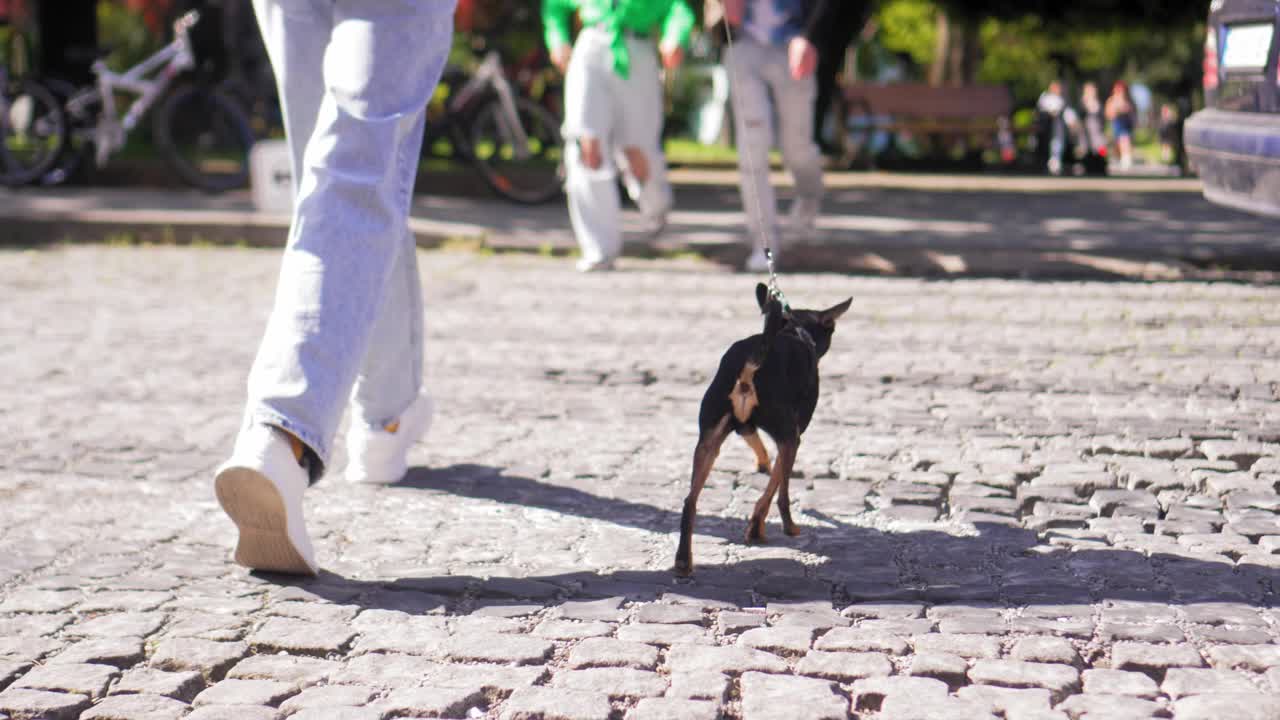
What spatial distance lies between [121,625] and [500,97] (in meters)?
11.6

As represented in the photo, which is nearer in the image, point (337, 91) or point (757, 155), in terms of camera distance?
point (337, 91)

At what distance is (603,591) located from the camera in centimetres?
357

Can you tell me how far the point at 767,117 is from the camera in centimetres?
938

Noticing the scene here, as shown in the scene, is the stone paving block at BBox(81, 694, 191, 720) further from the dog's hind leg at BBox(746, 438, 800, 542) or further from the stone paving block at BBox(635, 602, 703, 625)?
the dog's hind leg at BBox(746, 438, 800, 542)

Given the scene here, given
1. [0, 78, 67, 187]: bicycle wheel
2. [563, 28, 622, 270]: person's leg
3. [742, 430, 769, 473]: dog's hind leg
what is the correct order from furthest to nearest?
[0, 78, 67, 187]: bicycle wheel → [563, 28, 622, 270]: person's leg → [742, 430, 769, 473]: dog's hind leg

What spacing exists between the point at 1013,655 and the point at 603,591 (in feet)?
2.82

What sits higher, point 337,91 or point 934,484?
point 337,91

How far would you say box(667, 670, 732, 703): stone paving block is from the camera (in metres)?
2.92

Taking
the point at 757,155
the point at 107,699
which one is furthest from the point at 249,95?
the point at 107,699

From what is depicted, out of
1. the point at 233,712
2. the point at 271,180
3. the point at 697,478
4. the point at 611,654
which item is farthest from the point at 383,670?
the point at 271,180

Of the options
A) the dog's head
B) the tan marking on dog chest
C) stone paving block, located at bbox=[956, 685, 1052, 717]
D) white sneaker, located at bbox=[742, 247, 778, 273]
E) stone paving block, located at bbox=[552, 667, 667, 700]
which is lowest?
white sneaker, located at bbox=[742, 247, 778, 273]

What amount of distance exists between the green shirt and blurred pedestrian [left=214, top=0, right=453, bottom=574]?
199 inches

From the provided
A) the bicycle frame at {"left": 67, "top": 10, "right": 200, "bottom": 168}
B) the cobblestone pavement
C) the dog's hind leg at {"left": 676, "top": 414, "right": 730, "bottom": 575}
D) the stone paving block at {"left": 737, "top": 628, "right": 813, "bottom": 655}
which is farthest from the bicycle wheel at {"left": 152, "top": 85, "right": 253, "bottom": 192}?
the stone paving block at {"left": 737, "top": 628, "right": 813, "bottom": 655}

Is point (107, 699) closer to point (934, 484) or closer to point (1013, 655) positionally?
point (1013, 655)
